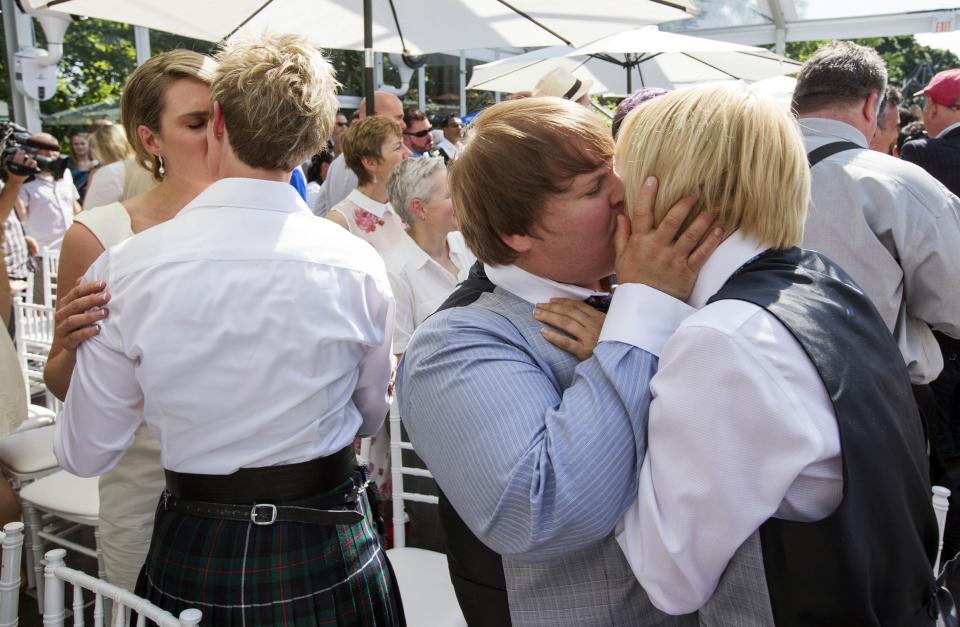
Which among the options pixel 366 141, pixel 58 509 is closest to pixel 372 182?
pixel 366 141

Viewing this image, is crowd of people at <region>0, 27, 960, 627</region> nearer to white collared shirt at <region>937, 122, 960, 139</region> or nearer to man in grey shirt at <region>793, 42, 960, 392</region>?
man in grey shirt at <region>793, 42, 960, 392</region>

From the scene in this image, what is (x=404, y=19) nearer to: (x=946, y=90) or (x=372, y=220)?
(x=372, y=220)

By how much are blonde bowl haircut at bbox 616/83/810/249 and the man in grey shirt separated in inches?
52.5

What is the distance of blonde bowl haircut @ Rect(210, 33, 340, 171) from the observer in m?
1.38

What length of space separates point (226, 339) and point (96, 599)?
1.59 ft

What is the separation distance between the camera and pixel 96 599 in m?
1.27

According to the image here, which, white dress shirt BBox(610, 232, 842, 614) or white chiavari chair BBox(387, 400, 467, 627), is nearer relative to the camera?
white dress shirt BBox(610, 232, 842, 614)

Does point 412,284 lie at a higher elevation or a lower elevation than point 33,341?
higher

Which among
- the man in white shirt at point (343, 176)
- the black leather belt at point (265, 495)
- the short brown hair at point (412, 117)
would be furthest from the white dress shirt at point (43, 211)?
the black leather belt at point (265, 495)

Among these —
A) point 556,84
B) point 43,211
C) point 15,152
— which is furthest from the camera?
point 43,211

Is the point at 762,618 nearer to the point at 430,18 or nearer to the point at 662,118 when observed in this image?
the point at 662,118

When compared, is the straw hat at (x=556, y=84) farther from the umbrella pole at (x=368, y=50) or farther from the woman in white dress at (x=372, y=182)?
the umbrella pole at (x=368, y=50)

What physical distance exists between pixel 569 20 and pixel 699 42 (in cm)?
281

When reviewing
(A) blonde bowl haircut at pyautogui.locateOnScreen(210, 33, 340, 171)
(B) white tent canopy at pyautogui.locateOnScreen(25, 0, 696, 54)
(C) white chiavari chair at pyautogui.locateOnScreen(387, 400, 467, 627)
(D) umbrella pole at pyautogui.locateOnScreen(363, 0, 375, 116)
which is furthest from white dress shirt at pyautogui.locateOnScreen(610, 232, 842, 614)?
(B) white tent canopy at pyautogui.locateOnScreen(25, 0, 696, 54)
